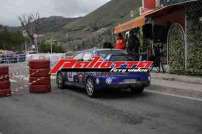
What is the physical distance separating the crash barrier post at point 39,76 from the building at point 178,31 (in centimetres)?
646

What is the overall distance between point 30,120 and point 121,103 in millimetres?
3470

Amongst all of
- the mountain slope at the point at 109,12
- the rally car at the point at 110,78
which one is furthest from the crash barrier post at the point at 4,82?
the mountain slope at the point at 109,12

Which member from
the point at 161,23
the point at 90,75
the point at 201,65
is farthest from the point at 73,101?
the point at 161,23

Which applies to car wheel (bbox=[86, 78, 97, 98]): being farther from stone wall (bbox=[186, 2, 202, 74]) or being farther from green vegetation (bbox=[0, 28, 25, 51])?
green vegetation (bbox=[0, 28, 25, 51])

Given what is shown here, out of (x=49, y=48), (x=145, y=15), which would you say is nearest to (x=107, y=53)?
(x=145, y=15)

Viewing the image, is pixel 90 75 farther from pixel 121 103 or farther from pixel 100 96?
pixel 121 103

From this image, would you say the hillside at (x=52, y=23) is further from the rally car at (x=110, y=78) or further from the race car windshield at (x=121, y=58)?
the race car windshield at (x=121, y=58)

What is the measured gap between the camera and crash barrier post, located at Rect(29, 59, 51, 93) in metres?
17.0

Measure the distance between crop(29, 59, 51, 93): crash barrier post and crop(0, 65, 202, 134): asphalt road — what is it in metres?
0.84

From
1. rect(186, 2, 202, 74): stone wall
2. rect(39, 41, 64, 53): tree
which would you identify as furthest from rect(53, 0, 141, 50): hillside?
rect(186, 2, 202, 74): stone wall

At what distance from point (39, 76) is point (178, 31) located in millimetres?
7448

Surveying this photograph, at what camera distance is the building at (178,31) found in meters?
20.1

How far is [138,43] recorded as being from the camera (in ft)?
87.1

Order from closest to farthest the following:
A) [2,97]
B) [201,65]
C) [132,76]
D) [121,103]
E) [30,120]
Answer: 1. [30,120]
2. [121,103]
3. [132,76]
4. [2,97]
5. [201,65]
